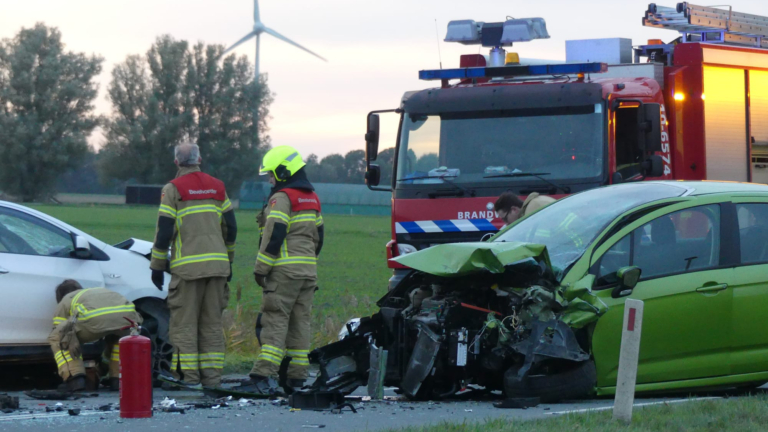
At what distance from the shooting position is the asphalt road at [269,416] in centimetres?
618

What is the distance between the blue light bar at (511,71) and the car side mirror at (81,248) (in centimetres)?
431

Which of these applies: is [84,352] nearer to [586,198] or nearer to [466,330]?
[466,330]

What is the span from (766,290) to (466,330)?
2.19 meters

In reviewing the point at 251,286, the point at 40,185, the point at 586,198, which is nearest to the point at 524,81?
the point at 586,198

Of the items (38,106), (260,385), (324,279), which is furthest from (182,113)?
(260,385)

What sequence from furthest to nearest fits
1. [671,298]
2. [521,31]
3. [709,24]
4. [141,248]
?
[709,24] → [521,31] → [141,248] → [671,298]

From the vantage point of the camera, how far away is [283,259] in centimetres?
826

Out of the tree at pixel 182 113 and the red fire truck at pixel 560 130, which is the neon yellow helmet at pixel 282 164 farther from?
the tree at pixel 182 113

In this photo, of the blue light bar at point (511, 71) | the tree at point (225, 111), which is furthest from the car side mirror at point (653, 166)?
the tree at point (225, 111)

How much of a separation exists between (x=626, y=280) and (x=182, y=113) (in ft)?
274

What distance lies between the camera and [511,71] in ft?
36.3

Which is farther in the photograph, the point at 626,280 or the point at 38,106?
the point at 38,106

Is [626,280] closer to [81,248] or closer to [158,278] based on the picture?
[158,278]

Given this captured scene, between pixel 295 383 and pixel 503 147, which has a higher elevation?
pixel 503 147
